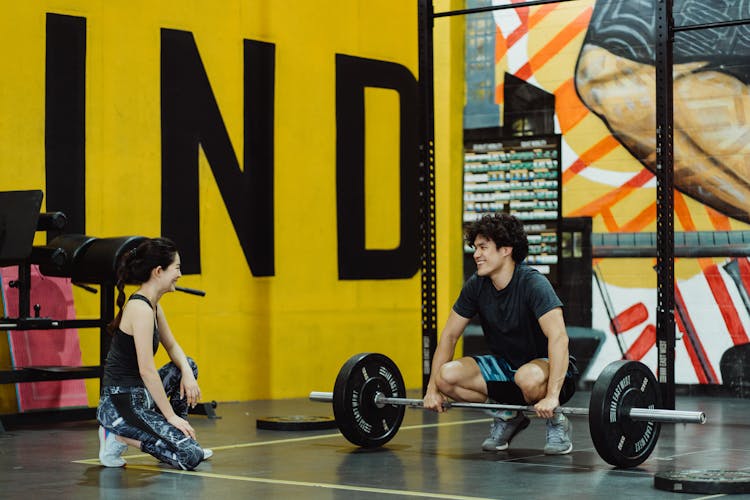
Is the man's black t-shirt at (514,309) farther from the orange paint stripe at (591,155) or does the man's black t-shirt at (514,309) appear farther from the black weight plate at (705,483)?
the orange paint stripe at (591,155)

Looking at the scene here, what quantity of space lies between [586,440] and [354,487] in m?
1.95

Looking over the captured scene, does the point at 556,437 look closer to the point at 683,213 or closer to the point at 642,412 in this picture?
the point at 642,412

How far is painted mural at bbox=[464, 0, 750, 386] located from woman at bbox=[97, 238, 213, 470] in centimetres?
477

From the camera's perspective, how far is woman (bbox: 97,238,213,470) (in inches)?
201

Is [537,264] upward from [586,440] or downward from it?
upward

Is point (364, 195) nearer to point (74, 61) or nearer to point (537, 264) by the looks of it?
point (537, 264)

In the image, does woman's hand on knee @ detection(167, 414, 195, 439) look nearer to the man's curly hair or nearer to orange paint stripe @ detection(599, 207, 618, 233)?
the man's curly hair

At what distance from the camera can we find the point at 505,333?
5.63m

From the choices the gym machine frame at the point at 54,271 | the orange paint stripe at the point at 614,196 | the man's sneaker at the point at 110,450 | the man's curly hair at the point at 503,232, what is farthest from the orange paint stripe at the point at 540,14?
the man's sneaker at the point at 110,450

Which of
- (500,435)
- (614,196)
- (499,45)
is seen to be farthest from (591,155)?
(500,435)

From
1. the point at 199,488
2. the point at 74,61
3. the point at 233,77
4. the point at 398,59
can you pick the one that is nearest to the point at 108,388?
the point at 199,488

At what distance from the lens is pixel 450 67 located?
10.1 metres

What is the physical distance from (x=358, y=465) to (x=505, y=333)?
865mm

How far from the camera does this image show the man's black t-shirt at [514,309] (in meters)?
5.52
